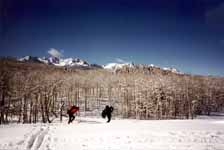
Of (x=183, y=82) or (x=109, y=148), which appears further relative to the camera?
(x=183, y=82)

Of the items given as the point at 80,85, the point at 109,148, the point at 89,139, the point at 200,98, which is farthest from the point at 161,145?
the point at 80,85

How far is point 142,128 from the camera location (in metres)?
8.73

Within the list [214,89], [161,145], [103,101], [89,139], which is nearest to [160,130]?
[161,145]

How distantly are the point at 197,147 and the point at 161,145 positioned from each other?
0.73m

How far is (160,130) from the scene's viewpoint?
844 centimetres

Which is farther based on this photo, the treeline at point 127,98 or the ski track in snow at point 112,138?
the treeline at point 127,98

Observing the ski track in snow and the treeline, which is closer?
the ski track in snow

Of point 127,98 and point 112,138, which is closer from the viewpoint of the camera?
point 112,138

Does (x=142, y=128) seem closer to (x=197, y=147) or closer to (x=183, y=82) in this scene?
(x=197, y=147)

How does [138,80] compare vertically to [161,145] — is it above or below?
above

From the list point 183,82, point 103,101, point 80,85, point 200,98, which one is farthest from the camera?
point 80,85

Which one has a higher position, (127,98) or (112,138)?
(127,98)

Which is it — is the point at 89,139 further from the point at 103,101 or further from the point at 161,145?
the point at 103,101

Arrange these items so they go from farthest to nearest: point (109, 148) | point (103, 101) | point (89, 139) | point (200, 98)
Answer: point (103, 101) < point (200, 98) < point (89, 139) < point (109, 148)
